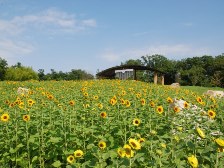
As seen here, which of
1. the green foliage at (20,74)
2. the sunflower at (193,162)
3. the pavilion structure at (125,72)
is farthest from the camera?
the green foliage at (20,74)

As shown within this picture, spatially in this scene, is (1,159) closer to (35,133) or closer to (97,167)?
(35,133)

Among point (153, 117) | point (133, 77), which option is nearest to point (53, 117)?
point (153, 117)

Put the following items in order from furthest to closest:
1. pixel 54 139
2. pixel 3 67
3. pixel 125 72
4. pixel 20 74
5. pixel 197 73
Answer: pixel 197 73, pixel 3 67, pixel 20 74, pixel 125 72, pixel 54 139

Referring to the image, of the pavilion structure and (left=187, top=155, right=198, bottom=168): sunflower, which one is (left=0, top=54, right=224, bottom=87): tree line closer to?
the pavilion structure

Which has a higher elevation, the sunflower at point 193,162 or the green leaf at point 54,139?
the sunflower at point 193,162

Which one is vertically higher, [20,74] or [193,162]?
[20,74]

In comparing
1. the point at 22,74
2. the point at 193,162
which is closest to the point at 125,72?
the point at 22,74

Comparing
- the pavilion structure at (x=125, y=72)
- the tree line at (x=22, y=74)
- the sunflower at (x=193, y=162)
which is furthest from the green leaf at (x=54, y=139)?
the tree line at (x=22, y=74)

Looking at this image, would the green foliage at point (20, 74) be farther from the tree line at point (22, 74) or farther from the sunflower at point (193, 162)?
the sunflower at point (193, 162)

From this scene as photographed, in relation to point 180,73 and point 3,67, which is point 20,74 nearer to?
point 3,67

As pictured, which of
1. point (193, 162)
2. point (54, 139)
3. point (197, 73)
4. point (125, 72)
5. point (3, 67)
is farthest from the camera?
point (197, 73)

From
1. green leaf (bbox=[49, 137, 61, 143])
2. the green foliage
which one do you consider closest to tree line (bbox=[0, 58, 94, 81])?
the green foliage

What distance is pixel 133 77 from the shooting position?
35094mm

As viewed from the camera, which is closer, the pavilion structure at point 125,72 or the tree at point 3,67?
the pavilion structure at point 125,72
